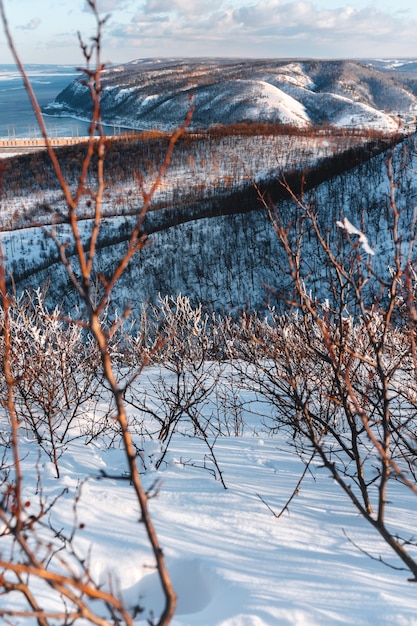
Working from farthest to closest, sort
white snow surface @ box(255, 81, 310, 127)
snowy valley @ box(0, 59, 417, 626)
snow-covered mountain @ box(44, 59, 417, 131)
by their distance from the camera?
snow-covered mountain @ box(44, 59, 417, 131)
white snow surface @ box(255, 81, 310, 127)
snowy valley @ box(0, 59, 417, 626)

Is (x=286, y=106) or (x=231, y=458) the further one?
(x=286, y=106)

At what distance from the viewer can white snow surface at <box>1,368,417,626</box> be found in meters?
2.61

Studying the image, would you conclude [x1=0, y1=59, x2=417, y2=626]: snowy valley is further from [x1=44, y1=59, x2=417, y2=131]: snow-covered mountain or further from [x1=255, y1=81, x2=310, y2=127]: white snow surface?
[x1=255, y1=81, x2=310, y2=127]: white snow surface

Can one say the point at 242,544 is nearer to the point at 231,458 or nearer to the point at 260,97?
the point at 231,458

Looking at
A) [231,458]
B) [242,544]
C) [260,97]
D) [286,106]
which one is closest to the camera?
[242,544]

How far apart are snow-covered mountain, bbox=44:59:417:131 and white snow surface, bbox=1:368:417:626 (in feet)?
227

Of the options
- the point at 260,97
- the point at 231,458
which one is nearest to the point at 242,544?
the point at 231,458

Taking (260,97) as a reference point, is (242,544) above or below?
below

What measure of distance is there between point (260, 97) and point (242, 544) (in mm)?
87783

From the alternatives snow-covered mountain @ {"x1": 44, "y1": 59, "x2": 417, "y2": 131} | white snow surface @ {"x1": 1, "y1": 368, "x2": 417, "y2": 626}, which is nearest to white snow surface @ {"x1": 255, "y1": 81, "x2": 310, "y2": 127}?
snow-covered mountain @ {"x1": 44, "y1": 59, "x2": 417, "y2": 131}

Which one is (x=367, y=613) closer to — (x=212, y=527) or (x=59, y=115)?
(x=212, y=527)

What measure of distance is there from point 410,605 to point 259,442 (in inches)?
91.8

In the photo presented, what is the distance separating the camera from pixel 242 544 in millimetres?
3168

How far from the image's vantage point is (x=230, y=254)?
26.8 metres
